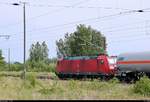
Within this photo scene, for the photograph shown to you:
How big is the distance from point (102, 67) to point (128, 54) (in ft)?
16.8

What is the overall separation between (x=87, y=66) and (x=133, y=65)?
30.0ft

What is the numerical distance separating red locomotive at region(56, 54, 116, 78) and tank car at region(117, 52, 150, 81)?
2007 mm

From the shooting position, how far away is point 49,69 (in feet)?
282

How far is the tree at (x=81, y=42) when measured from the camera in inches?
3775

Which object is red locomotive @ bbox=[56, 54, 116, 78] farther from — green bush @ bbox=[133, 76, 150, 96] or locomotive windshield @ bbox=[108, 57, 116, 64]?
green bush @ bbox=[133, 76, 150, 96]

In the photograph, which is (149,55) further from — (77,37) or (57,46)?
(57,46)

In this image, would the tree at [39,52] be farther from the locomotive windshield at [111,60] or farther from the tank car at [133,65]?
the tank car at [133,65]

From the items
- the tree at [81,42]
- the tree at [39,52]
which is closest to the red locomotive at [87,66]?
the tree at [81,42]

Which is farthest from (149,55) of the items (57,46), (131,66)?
(57,46)

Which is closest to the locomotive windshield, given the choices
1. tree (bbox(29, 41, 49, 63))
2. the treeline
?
the treeline

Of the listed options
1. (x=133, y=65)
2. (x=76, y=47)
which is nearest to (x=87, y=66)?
(x=133, y=65)

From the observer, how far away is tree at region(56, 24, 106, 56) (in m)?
95.9

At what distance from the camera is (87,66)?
4669cm

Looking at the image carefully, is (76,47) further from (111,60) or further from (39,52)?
(111,60)
